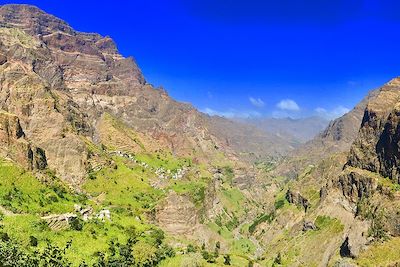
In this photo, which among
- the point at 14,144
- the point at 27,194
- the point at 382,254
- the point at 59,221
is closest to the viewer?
the point at 59,221

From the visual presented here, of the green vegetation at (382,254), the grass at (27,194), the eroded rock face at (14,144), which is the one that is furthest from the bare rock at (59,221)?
the green vegetation at (382,254)

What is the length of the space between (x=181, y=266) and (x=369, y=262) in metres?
68.6

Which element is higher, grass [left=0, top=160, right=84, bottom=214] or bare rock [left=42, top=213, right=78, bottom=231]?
grass [left=0, top=160, right=84, bottom=214]

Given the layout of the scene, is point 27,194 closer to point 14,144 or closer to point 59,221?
point 59,221

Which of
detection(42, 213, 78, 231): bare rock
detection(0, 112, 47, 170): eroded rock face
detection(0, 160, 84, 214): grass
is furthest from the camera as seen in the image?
detection(0, 112, 47, 170): eroded rock face

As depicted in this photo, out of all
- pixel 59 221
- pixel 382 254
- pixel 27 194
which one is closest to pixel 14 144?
pixel 27 194

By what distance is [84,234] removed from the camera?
5591 inches

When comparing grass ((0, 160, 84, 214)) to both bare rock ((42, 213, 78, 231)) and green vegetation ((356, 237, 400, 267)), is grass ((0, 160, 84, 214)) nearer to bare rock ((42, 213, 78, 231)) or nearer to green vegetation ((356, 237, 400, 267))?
bare rock ((42, 213, 78, 231))

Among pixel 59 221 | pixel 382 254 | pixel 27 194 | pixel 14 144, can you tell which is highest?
pixel 14 144

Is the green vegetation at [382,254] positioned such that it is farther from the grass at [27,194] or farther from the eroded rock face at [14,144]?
the eroded rock face at [14,144]

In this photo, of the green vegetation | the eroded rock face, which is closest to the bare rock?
the eroded rock face

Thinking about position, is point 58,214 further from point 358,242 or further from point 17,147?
point 358,242

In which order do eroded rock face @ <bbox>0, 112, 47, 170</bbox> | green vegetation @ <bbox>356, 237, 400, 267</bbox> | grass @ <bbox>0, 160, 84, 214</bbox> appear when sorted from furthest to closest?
eroded rock face @ <bbox>0, 112, 47, 170</bbox> → green vegetation @ <bbox>356, 237, 400, 267</bbox> → grass @ <bbox>0, 160, 84, 214</bbox>

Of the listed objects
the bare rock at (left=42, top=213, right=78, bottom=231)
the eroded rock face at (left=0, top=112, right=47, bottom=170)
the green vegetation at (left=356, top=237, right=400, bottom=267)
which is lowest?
the green vegetation at (left=356, top=237, right=400, bottom=267)
